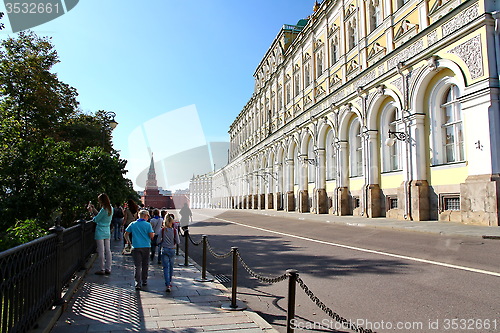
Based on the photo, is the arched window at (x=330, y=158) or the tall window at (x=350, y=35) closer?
the tall window at (x=350, y=35)

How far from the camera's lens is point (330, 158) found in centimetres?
3009

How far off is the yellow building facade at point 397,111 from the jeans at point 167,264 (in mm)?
12393

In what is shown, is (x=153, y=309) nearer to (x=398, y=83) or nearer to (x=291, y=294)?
(x=291, y=294)

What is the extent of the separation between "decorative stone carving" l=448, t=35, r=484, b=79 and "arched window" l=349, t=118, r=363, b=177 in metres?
10.4

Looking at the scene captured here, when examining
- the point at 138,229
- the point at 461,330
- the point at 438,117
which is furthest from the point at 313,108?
the point at 461,330

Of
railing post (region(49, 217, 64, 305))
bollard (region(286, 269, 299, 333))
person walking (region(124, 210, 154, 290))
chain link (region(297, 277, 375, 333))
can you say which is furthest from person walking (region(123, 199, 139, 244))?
chain link (region(297, 277, 375, 333))

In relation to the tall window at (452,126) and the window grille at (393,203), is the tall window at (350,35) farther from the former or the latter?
the window grille at (393,203)

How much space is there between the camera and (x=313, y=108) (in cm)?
3206

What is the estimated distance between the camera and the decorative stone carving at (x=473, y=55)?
14.6 metres

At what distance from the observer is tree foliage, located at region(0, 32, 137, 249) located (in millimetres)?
9680

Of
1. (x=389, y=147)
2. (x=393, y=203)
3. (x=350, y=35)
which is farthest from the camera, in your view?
(x=350, y=35)

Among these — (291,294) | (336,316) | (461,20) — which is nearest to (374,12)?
(461,20)

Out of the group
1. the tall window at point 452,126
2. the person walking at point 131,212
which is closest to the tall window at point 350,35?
the tall window at point 452,126

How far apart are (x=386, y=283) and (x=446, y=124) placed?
13517 millimetres
